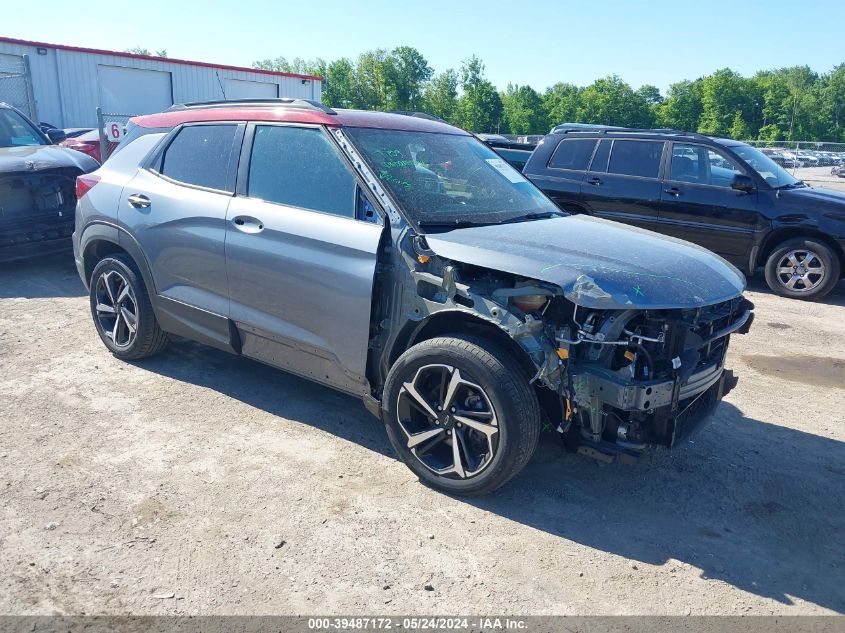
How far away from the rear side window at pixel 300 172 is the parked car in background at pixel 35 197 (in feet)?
15.3

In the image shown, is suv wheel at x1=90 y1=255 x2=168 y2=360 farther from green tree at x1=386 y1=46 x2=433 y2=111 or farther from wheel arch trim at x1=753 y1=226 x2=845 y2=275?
green tree at x1=386 y1=46 x2=433 y2=111

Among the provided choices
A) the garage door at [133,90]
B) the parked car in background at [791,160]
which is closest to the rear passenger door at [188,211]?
the garage door at [133,90]

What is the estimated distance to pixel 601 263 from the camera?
3.37 meters

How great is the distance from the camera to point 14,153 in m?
8.14

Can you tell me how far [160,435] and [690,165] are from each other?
729 centimetres

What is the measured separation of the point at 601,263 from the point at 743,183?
607 cm

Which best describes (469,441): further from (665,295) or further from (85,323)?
(85,323)

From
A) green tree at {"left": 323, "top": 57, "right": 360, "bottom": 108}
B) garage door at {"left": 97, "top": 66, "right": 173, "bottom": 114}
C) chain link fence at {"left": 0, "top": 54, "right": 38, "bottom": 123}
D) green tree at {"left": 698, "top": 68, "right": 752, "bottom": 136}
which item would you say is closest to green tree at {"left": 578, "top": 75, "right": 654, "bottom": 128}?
green tree at {"left": 698, "top": 68, "right": 752, "bottom": 136}

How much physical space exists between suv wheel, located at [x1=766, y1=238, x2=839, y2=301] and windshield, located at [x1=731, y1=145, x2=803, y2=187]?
83 cm

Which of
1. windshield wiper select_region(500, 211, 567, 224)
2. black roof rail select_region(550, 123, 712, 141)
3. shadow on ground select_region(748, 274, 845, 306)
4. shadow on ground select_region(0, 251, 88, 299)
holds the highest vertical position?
black roof rail select_region(550, 123, 712, 141)

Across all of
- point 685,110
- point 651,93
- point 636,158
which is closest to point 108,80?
point 636,158

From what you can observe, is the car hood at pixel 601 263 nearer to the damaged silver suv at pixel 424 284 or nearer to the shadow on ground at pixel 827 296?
the damaged silver suv at pixel 424 284

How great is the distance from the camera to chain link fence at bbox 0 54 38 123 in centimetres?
1653

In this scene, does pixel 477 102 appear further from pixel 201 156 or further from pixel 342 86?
Answer: pixel 201 156
